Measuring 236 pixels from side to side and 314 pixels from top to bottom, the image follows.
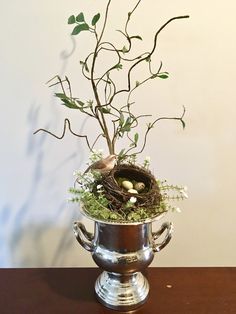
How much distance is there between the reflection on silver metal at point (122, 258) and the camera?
2.73ft

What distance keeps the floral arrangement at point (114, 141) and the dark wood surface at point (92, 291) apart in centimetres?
22

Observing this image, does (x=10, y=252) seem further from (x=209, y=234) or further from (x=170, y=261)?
(x=209, y=234)

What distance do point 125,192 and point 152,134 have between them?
320 millimetres

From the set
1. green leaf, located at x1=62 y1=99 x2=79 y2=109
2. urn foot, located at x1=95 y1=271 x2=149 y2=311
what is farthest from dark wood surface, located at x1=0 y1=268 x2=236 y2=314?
green leaf, located at x1=62 y1=99 x2=79 y2=109

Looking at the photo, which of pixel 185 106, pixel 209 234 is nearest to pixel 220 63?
pixel 185 106

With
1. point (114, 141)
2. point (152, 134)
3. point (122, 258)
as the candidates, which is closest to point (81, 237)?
point (122, 258)

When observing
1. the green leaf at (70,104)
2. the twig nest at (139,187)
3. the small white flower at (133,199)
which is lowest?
the small white flower at (133,199)

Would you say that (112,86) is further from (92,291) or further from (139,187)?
(92,291)

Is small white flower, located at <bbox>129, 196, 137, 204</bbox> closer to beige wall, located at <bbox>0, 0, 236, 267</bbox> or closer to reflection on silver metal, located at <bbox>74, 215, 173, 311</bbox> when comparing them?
reflection on silver metal, located at <bbox>74, 215, 173, 311</bbox>

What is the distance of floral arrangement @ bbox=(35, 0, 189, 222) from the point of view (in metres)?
0.82

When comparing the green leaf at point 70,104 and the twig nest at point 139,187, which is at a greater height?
the green leaf at point 70,104

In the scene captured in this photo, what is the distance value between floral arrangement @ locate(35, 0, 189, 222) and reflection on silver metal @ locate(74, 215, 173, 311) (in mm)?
39

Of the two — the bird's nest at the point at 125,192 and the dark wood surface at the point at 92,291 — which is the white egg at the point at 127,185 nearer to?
the bird's nest at the point at 125,192

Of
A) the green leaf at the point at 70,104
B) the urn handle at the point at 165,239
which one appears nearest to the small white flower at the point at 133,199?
the urn handle at the point at 165,239
